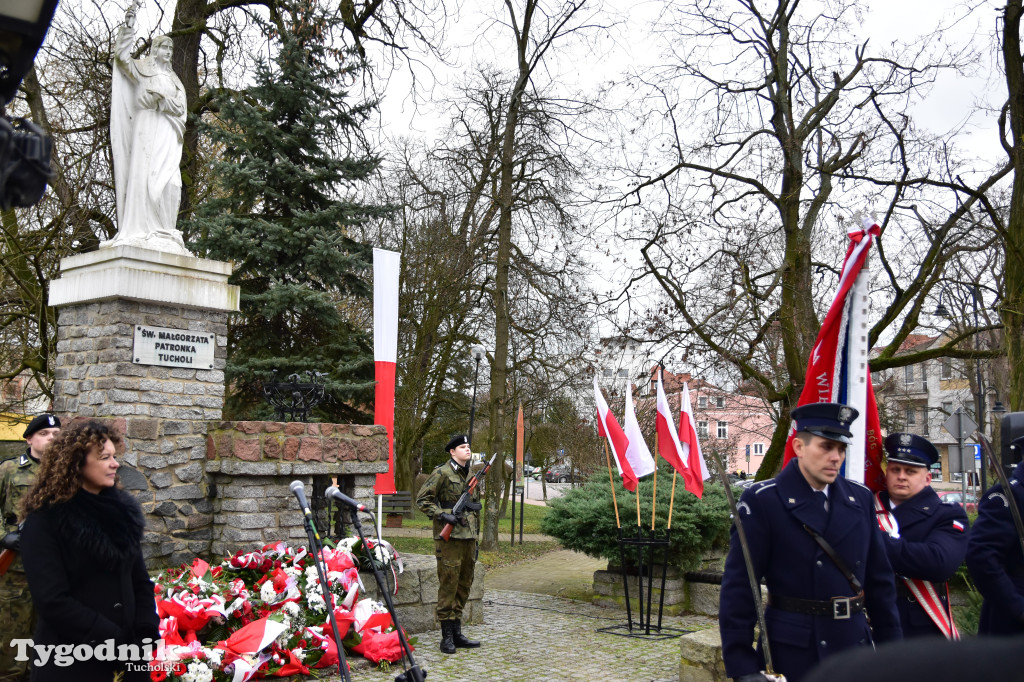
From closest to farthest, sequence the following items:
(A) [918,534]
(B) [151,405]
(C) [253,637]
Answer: (A) [918,534] → (C) [253,637] → (B) [151,405]

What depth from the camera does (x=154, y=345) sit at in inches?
339

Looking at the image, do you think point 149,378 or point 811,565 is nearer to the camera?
point 811,565

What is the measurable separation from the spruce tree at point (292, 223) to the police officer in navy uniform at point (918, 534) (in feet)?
37.2

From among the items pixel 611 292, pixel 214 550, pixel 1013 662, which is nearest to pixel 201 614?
pixel 214 550

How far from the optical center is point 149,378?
336 inches

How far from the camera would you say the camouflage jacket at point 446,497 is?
8.25 meters

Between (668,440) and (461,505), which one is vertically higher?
(668,440)

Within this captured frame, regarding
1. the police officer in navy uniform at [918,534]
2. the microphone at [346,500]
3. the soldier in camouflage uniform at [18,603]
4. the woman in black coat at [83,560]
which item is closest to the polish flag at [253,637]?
the soldier in camouflage uniform at [18,603]

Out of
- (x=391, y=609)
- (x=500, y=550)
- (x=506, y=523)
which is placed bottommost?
(x=506, y=523)

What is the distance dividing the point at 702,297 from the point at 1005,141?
14.8ft

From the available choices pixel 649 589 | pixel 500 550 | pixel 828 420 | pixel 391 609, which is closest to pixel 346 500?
pixel 391 609

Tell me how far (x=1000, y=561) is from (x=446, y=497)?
5115 mm

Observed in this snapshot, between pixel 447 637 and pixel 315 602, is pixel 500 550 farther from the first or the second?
pixel 315 602

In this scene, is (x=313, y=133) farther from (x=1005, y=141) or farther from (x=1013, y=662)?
(x=1013, y=662)
